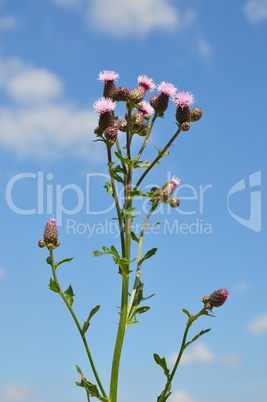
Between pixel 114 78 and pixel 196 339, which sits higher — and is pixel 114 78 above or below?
above

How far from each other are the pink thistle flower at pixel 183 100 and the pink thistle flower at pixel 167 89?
0.08 meters

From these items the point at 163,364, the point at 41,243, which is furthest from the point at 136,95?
the point at 163,364

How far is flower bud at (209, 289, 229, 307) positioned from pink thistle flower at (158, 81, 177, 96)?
239 cm

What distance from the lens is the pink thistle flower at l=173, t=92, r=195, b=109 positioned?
5.15m

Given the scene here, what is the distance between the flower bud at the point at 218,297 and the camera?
4.80 metres

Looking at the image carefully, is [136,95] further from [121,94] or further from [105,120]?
[105,120]

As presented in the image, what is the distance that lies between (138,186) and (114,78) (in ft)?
4.41

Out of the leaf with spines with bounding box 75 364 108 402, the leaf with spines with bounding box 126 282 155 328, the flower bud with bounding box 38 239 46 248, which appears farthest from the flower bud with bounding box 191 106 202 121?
the leaf with spines with bounding box 75 364 108 402

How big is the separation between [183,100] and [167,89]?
247mm

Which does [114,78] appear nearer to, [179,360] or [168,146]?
[168,146]

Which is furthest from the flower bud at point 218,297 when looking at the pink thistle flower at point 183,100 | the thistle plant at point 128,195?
the pink thistle flower at point 183,100

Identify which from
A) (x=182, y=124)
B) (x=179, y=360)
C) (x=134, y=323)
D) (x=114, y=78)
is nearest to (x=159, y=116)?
(x=182, y=124)

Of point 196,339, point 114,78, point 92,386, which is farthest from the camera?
point 114,78

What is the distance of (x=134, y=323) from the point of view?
4777 mm
